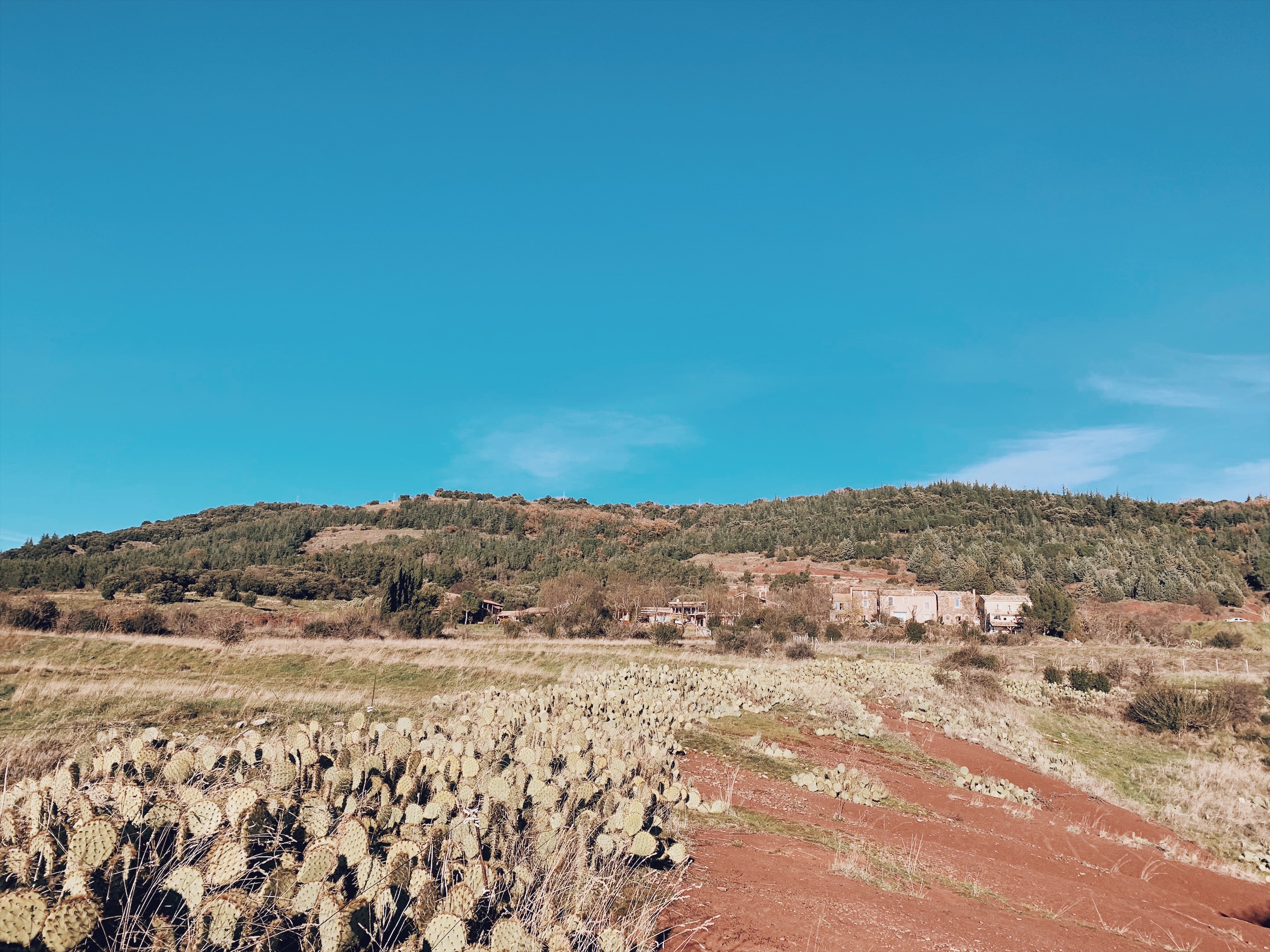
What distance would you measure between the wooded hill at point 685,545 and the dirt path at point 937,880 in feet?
156

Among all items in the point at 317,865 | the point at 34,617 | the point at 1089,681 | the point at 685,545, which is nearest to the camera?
the point at 317,865

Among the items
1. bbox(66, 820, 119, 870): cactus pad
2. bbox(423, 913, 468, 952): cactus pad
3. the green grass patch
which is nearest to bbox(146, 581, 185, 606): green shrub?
bbox(66, 820, 119, 870): cactus pad

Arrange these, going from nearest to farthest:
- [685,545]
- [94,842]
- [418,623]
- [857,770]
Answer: [94,842], [857,770], [418,623], [685,545]

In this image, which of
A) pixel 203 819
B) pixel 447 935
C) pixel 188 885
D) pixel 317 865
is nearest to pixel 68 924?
pixel 188 885

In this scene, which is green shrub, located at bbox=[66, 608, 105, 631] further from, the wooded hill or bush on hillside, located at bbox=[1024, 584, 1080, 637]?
bush on hillside, located at bbox=[1024, 584, 1080, 637]

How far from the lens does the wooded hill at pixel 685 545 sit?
62219 millimetres

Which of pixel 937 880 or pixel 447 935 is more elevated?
pixel 447 935

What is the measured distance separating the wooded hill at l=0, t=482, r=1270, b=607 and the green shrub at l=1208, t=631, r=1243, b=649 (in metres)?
21.9

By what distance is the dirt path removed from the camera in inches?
187

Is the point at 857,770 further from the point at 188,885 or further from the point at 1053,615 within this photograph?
the point at 1053,615

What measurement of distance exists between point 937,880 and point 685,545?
9629 centimetres

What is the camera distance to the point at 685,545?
102 m

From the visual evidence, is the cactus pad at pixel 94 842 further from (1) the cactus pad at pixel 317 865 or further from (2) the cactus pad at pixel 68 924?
(1) the cactus pad at pixel 317 865

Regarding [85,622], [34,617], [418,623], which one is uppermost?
[34,617]
